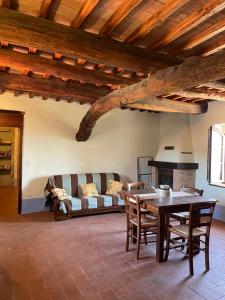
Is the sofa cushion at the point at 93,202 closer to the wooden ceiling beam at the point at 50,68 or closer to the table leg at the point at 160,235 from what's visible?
the table leg at the point at 160,235

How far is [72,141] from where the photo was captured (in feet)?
19.6

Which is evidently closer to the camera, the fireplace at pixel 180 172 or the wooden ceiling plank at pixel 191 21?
the wooden ceiling plank at pixel 191 21

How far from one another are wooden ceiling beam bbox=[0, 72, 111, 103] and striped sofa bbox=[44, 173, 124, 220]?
2036 mm

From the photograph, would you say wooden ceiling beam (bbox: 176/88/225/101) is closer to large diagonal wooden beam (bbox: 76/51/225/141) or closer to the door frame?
large diagonal wooden beam (bbox: 76/51/225/141)

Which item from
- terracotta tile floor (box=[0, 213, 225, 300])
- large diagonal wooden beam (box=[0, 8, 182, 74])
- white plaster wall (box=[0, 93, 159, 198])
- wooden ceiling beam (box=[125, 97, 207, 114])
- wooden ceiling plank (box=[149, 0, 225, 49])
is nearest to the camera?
wooden ceiling plank (box=[149, 0, 225, 49])

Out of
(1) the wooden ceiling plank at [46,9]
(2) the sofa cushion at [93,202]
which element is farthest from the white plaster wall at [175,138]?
(1) the wooden ceiling plank at [46,9]

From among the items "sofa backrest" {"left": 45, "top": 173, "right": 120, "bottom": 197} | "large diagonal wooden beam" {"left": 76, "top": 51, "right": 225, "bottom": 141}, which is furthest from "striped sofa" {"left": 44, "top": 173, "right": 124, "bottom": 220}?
"large diagonal wooden beam" {"left": 76, "top": 51, "right": 225, "bottom": 141}

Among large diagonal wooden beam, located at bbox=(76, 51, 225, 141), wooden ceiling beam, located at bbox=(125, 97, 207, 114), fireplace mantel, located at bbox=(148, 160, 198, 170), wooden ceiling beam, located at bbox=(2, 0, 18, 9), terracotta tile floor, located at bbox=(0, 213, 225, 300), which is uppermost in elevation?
wooden ceiling beam, located at bbox=(2, 0, 18, 9)

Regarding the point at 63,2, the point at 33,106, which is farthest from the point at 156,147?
the point at 63,2

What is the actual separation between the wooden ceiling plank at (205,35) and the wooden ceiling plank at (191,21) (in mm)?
212

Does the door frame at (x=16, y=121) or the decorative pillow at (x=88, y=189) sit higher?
the door frame at (x=16, y=121)

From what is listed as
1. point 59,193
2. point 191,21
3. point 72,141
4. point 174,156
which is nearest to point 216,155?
point 174,156

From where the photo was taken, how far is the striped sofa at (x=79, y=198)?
4969mm

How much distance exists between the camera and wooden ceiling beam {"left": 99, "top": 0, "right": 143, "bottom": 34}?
2016 mm
